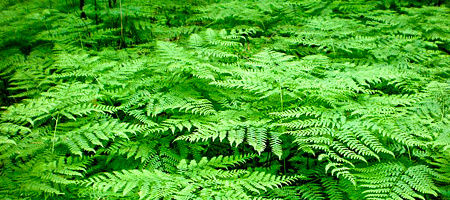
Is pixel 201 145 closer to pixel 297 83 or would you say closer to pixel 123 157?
pixel 123 157

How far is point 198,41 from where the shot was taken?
10.5ft

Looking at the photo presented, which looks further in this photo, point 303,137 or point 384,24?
point 384,24

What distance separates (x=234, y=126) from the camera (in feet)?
7.27

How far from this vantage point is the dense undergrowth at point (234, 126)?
1932 millimetres

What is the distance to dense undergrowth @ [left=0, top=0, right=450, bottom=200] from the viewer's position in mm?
1932

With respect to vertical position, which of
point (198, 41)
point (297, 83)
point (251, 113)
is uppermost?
point (198, 41)

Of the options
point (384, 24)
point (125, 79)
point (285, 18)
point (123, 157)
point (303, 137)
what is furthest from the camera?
point (285, 18)

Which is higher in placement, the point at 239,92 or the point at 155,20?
the point at 155,20

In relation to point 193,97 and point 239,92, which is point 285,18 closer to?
point 239,92

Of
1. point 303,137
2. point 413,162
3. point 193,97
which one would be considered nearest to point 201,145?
point 193,97

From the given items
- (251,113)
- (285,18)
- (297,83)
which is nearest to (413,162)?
(297,83)

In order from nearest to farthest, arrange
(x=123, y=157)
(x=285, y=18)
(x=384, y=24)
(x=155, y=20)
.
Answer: (x=123, y=157), (x=384, y=24), (x=285, y=18), (x=155, y=20)

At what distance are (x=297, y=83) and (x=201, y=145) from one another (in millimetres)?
1156

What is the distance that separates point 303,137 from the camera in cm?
220
